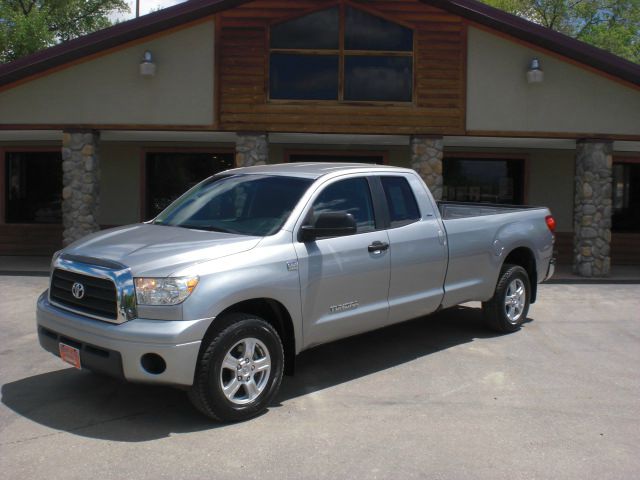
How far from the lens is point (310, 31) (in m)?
12.2

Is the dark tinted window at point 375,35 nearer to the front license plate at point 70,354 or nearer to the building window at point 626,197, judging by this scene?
the building window at point 626,197

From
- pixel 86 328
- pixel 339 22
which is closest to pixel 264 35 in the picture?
pixel 339 22

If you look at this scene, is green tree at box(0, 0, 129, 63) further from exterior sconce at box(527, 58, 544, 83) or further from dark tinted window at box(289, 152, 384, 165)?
exterior sconce at box(527, 58, 544, 83)

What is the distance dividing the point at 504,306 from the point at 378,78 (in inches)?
240

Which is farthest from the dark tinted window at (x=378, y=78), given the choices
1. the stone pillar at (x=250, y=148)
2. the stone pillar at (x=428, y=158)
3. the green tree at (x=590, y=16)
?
the green tree at (x=590, y=16)

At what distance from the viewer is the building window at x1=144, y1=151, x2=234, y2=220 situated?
48.6ft

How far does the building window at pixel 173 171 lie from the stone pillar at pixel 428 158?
4.60 metres

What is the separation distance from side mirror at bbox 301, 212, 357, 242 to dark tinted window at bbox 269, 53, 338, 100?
735 centimetres

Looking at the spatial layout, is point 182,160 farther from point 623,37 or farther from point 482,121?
point 623,37

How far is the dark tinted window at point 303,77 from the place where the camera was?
12094 mm

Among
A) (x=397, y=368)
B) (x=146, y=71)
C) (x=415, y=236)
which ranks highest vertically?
(x=146, y=71)

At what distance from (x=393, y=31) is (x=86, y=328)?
30.6ft

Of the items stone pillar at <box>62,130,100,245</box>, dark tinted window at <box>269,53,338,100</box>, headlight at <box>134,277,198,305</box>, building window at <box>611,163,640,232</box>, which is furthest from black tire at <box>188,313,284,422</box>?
building window at <box>611,163,640,232</box>

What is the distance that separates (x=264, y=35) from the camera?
470 inches
